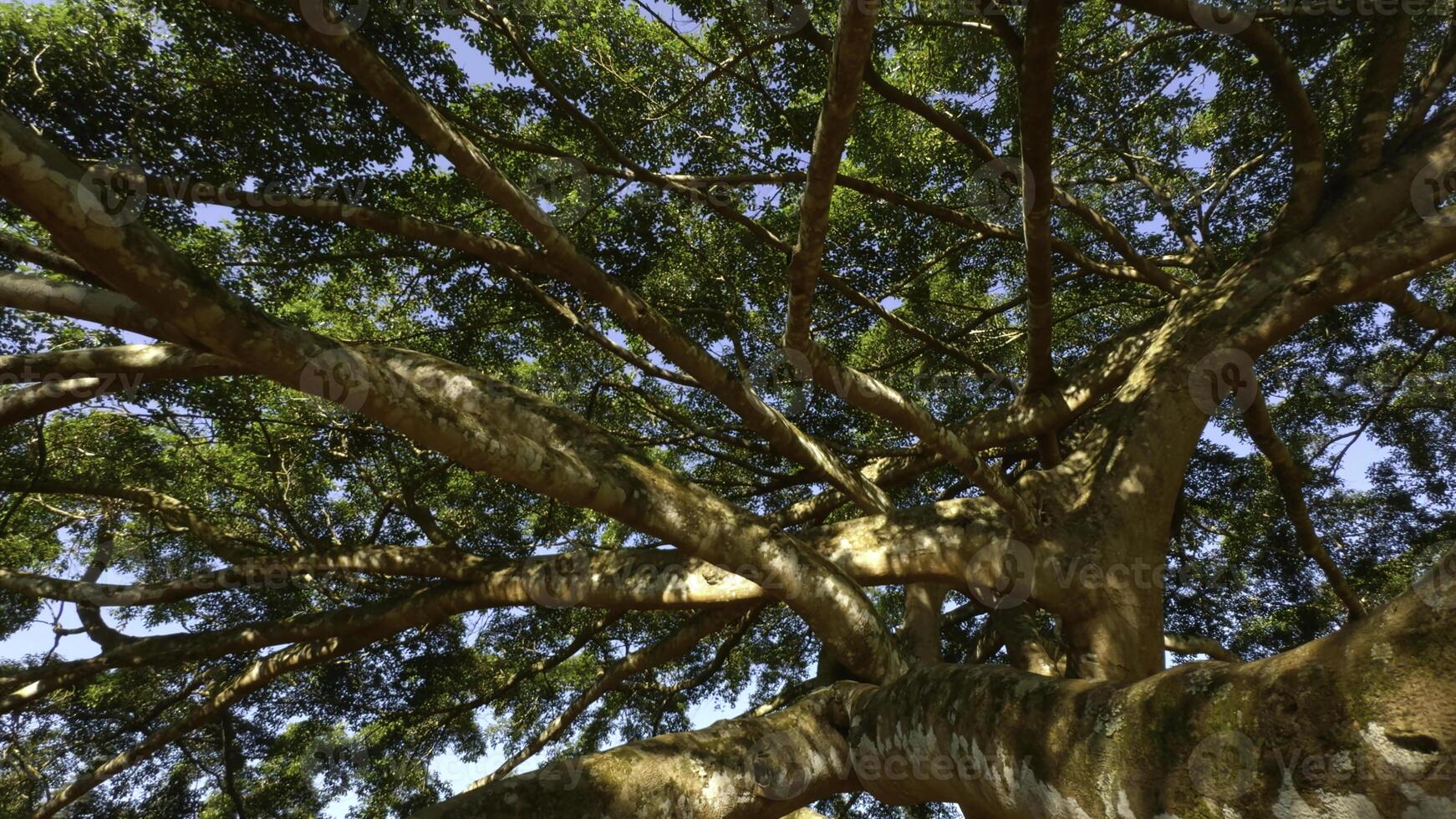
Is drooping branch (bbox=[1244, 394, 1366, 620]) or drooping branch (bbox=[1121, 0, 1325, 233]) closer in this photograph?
drooping branch (bbox=[1121, 0, 1325, 233])

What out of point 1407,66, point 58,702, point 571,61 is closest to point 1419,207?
point 1407,66

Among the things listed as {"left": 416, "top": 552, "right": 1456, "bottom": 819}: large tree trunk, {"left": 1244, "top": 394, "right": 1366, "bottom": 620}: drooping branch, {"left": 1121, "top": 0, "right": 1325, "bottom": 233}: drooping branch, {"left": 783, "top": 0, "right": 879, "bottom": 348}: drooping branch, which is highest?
{"left": 1121, "top": 0, "right": 1325, "bottom": 233}: drooping branch

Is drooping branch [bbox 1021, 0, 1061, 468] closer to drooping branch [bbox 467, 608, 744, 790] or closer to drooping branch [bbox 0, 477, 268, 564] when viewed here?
drooping branch [bbox 467, 608, 744, 790]

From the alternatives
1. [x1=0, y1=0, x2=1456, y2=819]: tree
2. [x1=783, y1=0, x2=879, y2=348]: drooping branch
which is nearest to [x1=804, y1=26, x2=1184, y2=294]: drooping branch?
[x1=0, y1=0, x2=1456, y2=819]: tree

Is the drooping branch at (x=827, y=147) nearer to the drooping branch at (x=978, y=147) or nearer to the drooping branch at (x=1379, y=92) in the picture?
the drooping branch at (x=978, y=147)

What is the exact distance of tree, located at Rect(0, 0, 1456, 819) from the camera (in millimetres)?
2240

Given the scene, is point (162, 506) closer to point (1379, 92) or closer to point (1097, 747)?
point (1097, 747)

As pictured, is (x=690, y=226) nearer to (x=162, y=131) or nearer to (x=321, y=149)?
(x=321, y=149)

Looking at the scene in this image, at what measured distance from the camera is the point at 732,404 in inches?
127

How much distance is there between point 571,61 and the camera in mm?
5277

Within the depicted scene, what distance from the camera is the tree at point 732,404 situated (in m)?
2.24

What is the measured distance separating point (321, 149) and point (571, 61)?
1771 millimetres

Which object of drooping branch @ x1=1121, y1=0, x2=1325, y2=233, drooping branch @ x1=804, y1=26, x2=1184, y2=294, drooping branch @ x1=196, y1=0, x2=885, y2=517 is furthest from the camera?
drooping branch @ x1=804, y1=26, x2=1184, y2=294

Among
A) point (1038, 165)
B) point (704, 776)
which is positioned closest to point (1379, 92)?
point (1038, 165)
